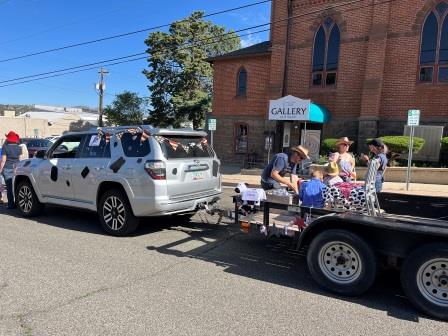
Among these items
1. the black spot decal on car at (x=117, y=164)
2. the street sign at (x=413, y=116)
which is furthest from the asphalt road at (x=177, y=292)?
the street sign at (x=413, y=116)

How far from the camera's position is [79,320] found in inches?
147

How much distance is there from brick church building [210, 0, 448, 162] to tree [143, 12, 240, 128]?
42.9 feet

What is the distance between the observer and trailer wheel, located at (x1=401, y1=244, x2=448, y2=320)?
3.83 meters

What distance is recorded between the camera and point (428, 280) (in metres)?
3.91

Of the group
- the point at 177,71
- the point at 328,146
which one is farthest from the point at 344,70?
the point at 177,71

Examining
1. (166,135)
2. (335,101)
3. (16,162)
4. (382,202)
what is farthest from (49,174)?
(335,101)

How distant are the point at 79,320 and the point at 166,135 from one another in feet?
11.2

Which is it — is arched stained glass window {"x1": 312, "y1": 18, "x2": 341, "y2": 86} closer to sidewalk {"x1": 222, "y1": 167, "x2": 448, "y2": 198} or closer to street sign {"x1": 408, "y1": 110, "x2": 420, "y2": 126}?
sidewalk {"x1": 222, "y1": 167, "x2": 448, "y2": 198}

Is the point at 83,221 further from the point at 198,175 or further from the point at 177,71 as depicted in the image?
the point at 177,71

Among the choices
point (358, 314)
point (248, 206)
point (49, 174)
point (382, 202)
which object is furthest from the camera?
point (49, 174)

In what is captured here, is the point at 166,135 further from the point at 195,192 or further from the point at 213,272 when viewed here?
the point at 213,272

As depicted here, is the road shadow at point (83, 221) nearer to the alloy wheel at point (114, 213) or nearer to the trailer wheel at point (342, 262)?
the alloy wheel at point (114, 213)

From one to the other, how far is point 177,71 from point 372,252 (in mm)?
32886

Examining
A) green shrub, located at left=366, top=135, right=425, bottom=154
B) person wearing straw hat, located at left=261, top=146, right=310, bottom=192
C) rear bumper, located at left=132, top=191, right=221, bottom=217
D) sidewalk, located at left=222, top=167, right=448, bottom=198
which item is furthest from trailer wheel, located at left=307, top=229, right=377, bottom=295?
green shrub, located at left=366, top=135, right=425, bottom=154
